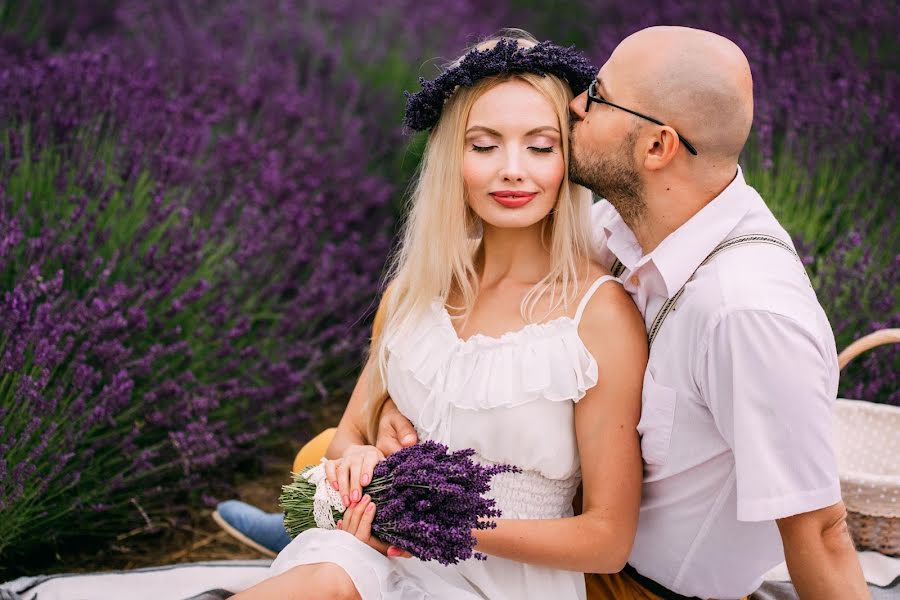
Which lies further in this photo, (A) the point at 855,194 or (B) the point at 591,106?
(A) the point at 855,194

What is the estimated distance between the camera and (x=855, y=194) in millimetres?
3541

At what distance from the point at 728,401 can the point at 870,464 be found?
4.01 ft

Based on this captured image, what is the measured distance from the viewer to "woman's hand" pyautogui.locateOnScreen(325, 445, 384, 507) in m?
2.07

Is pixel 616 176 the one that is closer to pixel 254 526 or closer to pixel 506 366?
pixel 506 366

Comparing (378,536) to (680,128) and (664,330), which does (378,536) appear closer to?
(664,330)

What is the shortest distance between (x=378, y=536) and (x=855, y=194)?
2.35 meters

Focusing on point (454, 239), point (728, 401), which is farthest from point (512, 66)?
point (728, 401)

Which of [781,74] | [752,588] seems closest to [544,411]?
[752,588]

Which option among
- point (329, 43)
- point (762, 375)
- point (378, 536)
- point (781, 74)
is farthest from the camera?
point (329, 43)

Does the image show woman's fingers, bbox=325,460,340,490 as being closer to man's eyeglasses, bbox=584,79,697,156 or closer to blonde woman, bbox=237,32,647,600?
blonde woman, bbox=237,32,647,600

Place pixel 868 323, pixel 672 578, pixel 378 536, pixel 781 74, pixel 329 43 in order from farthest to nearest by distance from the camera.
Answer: pixel 329 43 → pixel 781 74 → pixel 868 323 → pixel 672 578 → pixel 378 536

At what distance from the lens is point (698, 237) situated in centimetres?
205

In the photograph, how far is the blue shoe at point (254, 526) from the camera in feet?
9.68

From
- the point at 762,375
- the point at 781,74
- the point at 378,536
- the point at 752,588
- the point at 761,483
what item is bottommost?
the point at 752,588
